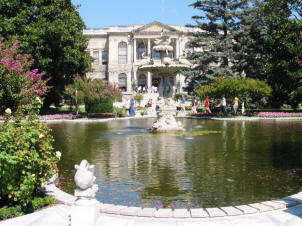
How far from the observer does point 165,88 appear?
1833 cm

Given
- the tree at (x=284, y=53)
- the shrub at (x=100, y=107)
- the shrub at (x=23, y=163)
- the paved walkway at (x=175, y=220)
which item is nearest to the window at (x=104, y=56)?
the shrub at (x=100, y=107)

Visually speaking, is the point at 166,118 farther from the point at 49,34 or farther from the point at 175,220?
the point at 49,34

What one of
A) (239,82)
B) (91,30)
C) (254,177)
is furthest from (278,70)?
(91,30)

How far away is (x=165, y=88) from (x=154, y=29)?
172 ft

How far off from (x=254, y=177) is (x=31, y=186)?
15.1 feet

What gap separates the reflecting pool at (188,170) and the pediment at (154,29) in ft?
186

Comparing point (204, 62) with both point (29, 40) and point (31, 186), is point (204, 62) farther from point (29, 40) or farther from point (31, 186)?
point (31, 186)

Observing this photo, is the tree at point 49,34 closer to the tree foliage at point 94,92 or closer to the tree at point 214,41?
the tree foliage at point 94,92

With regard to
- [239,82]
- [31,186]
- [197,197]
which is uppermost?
[239,82]

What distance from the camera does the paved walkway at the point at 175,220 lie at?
15.9 feet

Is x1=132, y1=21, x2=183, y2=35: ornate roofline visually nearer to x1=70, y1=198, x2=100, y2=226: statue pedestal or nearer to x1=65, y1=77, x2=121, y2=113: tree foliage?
x1=65, y1=77, x2=121, y2=113: tree foliage

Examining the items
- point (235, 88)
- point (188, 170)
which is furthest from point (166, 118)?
point (235, 88)

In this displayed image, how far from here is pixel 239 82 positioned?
2869cm

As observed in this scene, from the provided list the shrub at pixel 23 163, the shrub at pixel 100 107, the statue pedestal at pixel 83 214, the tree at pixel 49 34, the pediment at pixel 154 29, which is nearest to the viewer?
the statue pedestal at pixel 83 214
